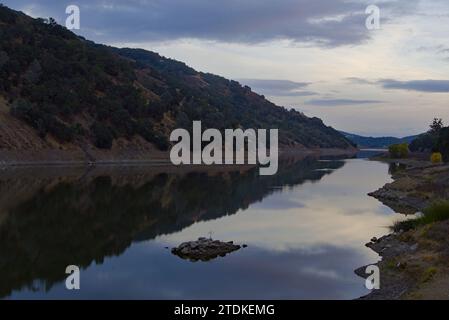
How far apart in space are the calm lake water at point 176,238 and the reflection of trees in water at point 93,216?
0.24 ft

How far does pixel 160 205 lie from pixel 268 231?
16447mm

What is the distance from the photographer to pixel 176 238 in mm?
33844

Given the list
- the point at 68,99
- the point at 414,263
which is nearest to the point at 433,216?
the point at 414,263

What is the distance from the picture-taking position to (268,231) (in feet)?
119

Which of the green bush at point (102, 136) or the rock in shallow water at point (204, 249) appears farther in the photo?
the green bush at point (102, 136)

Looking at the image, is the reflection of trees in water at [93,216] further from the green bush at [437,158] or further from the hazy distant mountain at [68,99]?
the green bush at [437,158]

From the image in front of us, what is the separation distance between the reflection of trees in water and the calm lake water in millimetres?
73

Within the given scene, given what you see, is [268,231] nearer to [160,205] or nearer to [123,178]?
[160,205]

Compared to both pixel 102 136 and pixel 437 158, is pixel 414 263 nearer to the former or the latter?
pixel 437 158

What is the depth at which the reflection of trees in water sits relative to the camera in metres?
26.6

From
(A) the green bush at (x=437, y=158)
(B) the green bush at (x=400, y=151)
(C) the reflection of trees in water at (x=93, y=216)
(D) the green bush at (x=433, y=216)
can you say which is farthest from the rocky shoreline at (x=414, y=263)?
(B) the green bush at (x=400, y=151)

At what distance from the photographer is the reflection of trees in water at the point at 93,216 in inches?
1049

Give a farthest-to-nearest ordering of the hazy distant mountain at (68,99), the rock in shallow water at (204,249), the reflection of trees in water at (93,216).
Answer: the hazy distant mountain at (68,99) → the rock in shallow water at (204,249) → the reflection of trees in water at (93,216)

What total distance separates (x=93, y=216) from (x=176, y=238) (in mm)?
10656
